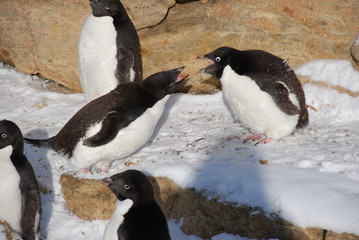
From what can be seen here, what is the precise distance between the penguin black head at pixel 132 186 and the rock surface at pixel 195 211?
73 cm

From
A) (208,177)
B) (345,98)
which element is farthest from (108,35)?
(345,98)

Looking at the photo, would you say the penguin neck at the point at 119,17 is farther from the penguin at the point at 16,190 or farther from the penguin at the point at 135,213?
the penguin at the point at 135,213

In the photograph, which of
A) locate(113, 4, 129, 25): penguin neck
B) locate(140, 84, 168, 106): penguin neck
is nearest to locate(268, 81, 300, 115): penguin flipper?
locate(140, 84, 168, 106): penguin neck

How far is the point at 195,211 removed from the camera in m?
4.65

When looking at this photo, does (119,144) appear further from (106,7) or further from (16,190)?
(106,7)

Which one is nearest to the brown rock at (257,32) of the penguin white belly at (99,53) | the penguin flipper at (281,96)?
the penguin white belly at (99,53)

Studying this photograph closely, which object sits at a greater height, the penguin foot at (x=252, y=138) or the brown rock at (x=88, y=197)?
the penguin foot at (x=252, y=138)

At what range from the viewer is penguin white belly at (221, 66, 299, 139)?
5.27 metres

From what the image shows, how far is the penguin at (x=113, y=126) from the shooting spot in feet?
16.4

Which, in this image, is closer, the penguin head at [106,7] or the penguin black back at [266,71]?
the penguin black back at [266,71]

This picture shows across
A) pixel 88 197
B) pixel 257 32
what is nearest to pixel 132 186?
pixel 88 197

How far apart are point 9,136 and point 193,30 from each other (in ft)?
9.07

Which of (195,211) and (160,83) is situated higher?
(160,83)

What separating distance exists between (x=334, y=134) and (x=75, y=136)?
249 cm
